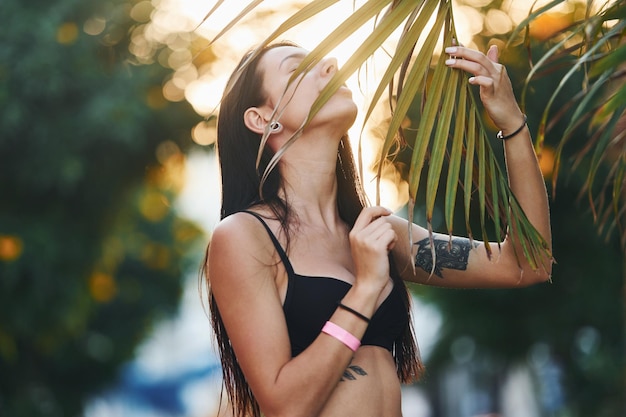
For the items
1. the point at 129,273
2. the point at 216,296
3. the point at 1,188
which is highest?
→ the point at 216,296

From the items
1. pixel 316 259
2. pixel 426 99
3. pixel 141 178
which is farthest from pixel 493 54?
pixel 141 178

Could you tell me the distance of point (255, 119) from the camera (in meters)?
2.91

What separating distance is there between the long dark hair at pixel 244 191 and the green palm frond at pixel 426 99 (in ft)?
1.53

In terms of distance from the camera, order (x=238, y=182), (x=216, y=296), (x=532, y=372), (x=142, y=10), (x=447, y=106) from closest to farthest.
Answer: (x=447, y=106) < (x=216, y=296) < (x=238, y=182) < (x=142, y=10) < (x=532, y=372)

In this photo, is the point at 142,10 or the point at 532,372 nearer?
the point at 142,10

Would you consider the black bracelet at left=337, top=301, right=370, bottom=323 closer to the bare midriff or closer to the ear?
the bare midriff

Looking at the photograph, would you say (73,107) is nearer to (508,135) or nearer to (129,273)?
(508,135)

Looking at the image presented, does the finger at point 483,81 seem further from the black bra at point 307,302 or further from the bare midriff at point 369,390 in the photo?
the bare midriff at point 369,390

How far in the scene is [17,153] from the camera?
9.38m

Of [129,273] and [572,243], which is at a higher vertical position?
[572,243]

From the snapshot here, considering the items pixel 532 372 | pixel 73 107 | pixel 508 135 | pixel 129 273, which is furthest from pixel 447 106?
pixel 129 273

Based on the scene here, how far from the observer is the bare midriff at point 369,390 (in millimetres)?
2590

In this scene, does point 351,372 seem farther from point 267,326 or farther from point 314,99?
point 314,99

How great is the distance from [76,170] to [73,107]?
20.4 inches
